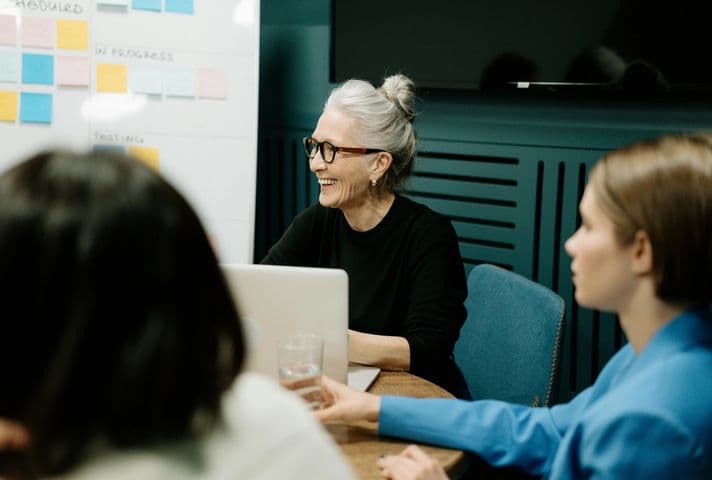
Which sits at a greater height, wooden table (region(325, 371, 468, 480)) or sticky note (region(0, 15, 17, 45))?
sticky note (region(0, 15, 17, 45))

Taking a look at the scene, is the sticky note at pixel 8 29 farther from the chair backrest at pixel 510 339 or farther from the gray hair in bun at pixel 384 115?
the chair backrest at pixel 510 339

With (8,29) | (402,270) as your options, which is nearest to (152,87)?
(8,29)

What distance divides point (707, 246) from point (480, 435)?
52cm

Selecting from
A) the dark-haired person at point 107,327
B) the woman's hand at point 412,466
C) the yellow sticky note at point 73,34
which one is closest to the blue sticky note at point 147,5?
the yellow sticky note at point 73,34

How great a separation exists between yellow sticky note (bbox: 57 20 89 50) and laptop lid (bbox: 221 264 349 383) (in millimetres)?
1611

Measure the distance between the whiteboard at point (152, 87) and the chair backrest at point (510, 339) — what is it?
1.02 meters

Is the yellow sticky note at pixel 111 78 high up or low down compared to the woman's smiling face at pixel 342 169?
up

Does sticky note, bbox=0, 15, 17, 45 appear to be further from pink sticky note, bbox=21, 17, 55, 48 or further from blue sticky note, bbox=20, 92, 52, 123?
blue sticky note, bbox=20, 92, 52, 123

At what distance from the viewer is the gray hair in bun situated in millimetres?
2209

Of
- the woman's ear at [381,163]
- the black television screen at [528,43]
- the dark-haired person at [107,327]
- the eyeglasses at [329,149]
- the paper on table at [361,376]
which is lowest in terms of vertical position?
the paper on table at [361,376]

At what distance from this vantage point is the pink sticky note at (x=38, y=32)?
2.70 meters

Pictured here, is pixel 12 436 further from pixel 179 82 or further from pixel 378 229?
pixel 179 82

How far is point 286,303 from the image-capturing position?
148 cm

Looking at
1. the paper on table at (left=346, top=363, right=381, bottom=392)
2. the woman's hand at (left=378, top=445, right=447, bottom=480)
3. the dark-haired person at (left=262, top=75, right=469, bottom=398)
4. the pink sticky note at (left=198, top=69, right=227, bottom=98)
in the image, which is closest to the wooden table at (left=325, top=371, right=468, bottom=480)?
the woman's hand at (left=378, top=445, right=447, bottom=480)
